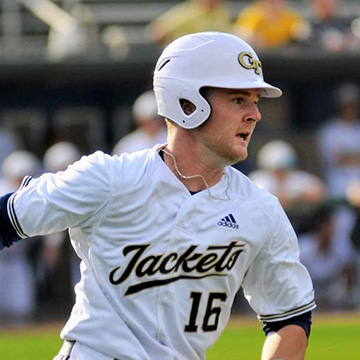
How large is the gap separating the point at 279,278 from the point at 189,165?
0.63 meters

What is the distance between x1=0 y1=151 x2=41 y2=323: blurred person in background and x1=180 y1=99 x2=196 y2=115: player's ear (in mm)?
6980

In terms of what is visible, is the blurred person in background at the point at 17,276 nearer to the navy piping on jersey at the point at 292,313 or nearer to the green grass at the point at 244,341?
the green grass at the point at 244,341

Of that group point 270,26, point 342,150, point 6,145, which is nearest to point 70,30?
point 6,145

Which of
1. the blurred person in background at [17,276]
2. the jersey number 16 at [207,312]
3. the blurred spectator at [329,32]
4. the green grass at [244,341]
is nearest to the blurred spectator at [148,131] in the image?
the blurred person in background at [17,276]

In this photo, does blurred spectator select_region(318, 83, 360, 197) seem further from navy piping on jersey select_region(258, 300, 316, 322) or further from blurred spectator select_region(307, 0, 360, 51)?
navy piping on jersey select_region(258, 300, 316, 322)


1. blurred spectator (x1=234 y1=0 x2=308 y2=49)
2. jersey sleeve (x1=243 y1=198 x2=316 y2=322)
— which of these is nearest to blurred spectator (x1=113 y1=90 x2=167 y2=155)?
blurred spectator (x1=234 y1=0 x2=308 y2=49)

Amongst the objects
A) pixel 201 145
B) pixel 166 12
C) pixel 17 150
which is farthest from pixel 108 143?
pixel 201 145

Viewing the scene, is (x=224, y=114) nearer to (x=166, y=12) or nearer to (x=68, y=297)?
(x=68, y=297)

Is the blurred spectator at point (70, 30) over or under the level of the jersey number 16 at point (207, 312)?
under

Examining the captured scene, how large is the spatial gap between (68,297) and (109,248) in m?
7.03

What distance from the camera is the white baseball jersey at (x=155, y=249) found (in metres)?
4.37

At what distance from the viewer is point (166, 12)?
50.2ft

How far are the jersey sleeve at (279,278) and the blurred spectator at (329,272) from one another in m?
6.68

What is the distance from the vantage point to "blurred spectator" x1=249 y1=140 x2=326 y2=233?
11.6 metres
